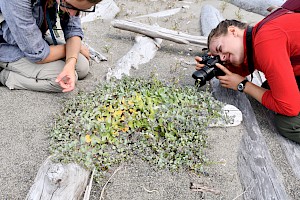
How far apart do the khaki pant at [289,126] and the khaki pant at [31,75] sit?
6.99 ft

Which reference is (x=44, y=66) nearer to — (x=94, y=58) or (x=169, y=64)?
(x=94, y=58)

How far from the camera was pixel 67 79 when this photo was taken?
9.88 feet

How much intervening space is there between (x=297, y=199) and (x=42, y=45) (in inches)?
98.4

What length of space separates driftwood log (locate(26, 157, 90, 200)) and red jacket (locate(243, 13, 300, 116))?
5.64ft

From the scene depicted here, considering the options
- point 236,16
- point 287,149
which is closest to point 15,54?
point 287,149

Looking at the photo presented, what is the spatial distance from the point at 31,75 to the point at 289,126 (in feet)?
8.13

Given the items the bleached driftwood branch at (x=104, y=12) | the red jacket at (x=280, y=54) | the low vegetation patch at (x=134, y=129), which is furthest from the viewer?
the bleached driftwood branch at (x=104, y=12)

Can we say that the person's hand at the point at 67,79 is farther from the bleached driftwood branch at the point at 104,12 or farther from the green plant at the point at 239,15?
the green plant at the point at 239,15

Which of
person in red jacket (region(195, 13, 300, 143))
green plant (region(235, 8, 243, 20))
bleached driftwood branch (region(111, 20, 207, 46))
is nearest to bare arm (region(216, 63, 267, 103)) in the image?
person in red jacket (region(195, 13, 300, 143))

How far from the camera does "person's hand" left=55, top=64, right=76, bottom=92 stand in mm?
2959

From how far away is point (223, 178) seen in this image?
2.48 metres

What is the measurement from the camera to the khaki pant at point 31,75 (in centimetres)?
318

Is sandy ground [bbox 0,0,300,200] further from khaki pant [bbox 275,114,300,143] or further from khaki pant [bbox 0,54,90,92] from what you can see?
Answer: khaki pant [bbox 275,114,300,143]

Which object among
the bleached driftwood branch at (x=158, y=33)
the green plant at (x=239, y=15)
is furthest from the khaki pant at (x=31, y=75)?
the green plant at (x=239, y=15)
